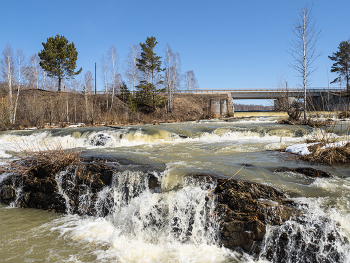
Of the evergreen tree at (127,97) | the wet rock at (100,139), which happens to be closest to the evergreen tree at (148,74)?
the evergreen tree at (127,97)

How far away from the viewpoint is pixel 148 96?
108 ft

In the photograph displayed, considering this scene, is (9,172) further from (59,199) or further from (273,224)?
(273,224)

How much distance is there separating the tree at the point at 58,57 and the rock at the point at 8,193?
33737 millimetres

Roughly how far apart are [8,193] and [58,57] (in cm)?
3476

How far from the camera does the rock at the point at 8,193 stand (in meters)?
5.34

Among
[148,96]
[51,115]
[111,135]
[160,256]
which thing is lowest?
[160,256]

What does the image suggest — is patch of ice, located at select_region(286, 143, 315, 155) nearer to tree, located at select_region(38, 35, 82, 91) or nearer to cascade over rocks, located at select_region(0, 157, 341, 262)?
cascade over rocks, located at select_region(0, 157, 341, 262)

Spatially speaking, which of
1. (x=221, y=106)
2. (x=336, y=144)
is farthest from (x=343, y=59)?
(x=336, y=144)

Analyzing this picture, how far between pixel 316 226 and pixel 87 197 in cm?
444

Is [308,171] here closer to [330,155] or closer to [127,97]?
[330,155]

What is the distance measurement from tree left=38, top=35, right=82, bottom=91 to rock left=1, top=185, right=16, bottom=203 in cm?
3374

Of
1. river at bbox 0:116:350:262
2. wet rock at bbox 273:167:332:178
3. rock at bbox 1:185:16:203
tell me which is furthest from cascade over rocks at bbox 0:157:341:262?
wet rock at bbox 273:167:332:178

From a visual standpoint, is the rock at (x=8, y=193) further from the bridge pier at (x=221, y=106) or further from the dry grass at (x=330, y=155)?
the bridge pier at (x=221, y=106)

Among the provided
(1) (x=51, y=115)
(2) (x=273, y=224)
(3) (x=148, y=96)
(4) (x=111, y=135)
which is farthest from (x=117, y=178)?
(3) (x=148, y=96)
